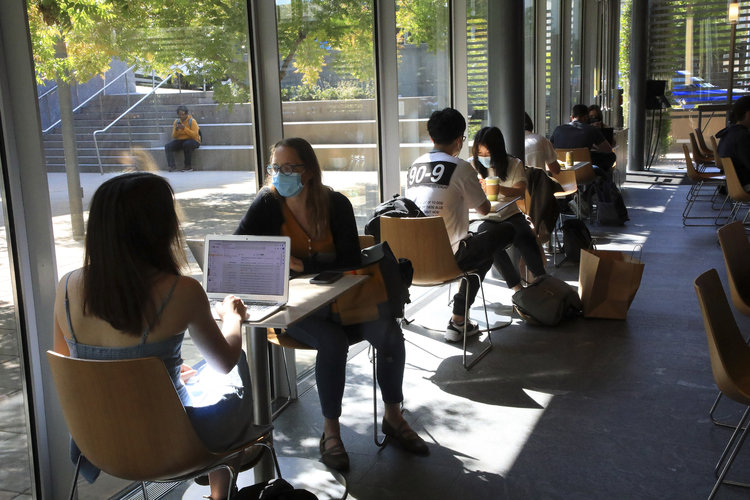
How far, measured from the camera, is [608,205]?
28.6ft

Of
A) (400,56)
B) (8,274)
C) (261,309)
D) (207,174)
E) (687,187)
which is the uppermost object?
(400,56)

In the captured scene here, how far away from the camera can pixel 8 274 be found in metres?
2.51

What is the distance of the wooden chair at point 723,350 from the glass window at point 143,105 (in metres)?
1.94

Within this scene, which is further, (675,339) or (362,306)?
(675,339)

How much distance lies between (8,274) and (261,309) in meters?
0.83

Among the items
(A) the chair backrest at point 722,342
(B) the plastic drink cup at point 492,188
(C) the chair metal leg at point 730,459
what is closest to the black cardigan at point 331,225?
(A) the chair backrest at point 722,342

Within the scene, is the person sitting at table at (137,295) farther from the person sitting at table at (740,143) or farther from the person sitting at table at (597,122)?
the person sitting at table at (597,122)

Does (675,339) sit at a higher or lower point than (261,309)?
lower

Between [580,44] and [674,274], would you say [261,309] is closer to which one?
[674,274]

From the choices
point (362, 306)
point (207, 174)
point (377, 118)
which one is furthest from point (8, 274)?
point (377, 118)

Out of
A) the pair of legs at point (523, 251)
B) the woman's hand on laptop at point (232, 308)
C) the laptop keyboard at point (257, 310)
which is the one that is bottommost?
the pair of legs at point (523, 251)

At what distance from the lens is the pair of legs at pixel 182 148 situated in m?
3.20

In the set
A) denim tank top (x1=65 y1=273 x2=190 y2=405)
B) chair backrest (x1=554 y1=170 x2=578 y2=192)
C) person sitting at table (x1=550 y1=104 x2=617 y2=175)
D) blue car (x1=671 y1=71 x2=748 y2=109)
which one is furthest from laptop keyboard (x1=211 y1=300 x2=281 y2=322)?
blue car (x1=671 y1=71 x2=748 y2=109)

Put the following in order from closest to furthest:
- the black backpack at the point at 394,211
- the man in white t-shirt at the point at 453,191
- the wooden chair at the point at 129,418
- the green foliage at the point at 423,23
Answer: the wooden chair at the point at 129,418, the black backpack at the point at 394,211, the man in white t-shirt at the point at 453,191, the green foliage at the point at 423,23
